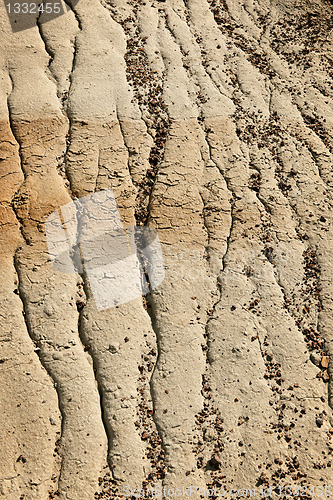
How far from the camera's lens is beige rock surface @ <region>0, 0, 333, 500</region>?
2.20 m

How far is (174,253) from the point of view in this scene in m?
2.69

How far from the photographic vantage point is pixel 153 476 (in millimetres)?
2145

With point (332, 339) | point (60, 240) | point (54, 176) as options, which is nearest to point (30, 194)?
point (54, 176)
